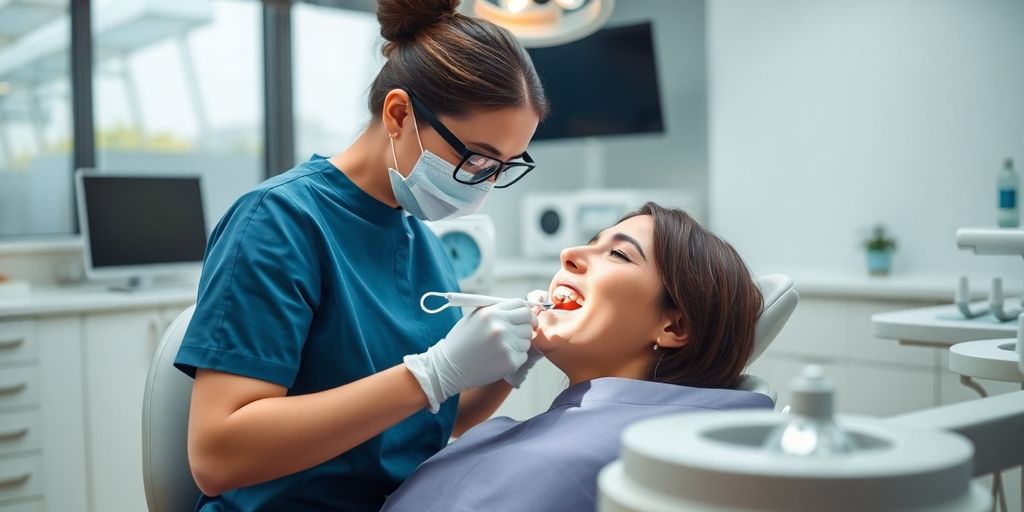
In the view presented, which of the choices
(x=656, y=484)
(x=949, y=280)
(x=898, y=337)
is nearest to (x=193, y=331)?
(x=656, y=484)

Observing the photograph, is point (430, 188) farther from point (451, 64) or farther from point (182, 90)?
point (182, 90)

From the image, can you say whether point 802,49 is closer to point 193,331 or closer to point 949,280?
point 949,280

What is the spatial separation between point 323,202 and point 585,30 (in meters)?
1.17

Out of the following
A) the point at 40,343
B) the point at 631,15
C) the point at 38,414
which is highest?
the point at 631,15

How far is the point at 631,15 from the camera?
4633 millimetres

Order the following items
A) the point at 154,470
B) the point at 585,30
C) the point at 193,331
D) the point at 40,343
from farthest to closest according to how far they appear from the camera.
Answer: the point at 40,343 → the point at 585,30 → the point at 154,470 → the point at 193,331

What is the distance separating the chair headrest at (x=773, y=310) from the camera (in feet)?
4.79

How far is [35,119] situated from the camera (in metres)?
3.52

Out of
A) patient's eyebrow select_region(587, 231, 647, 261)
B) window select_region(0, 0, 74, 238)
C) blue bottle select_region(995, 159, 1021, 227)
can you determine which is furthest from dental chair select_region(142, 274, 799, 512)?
window select_region(0, 0, 74, 238)

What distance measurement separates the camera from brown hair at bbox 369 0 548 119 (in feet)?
4.50

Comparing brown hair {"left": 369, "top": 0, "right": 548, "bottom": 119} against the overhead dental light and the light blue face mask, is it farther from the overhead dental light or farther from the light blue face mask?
the overhead dental light

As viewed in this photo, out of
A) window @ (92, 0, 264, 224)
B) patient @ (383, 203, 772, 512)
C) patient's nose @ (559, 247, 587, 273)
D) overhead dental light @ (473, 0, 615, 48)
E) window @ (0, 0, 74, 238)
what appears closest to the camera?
patient @ (383, 203, 772, 512)

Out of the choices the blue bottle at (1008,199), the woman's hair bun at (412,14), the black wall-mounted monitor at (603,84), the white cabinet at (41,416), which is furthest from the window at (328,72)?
the woman's hair bun at (412,14)

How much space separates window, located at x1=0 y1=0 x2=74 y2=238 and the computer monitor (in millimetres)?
385
